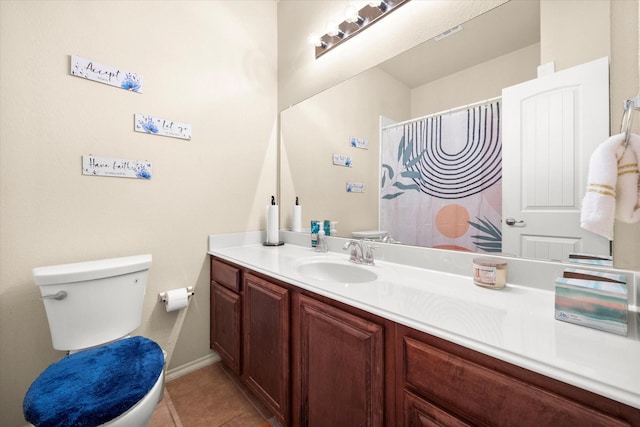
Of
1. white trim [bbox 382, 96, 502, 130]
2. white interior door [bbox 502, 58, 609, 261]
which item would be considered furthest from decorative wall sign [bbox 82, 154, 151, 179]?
white interior door [bbox 502, 58, 609, 261]

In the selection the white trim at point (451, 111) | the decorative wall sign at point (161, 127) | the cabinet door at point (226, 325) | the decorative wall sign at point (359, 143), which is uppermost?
the decorative wall sign at point (161, 127)

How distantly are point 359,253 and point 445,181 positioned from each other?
0.54 meters

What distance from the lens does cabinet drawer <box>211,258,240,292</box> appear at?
1441mm

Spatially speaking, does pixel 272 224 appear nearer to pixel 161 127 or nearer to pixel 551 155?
pixel 161 127

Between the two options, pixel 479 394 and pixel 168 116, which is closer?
pixel 479 394

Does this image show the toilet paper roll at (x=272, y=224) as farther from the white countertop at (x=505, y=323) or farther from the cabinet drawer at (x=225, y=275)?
the white countertop at (x=505, y=323)

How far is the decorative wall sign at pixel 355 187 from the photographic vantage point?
1552 millimetres

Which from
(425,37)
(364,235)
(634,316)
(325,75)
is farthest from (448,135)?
(325,75)

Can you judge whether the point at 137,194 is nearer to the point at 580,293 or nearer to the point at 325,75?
the point at 325,75

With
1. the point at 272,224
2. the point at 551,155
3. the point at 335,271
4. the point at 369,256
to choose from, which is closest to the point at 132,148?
the point at 272,224

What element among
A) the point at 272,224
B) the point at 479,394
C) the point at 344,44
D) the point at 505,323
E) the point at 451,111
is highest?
the point at 344,44

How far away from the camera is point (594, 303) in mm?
603

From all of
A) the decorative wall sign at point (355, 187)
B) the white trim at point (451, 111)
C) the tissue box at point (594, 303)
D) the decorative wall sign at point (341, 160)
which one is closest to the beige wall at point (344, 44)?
the white trim at point (451, 111)

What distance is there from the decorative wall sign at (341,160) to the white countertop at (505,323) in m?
0.73
